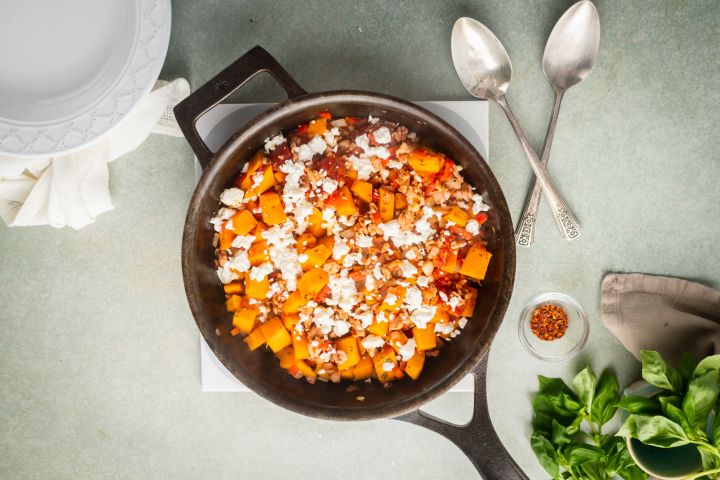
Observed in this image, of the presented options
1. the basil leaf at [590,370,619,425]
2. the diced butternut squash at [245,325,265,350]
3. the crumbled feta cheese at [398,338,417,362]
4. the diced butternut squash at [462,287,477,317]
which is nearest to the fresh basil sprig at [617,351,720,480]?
the basil leaf at [590,370,619,425]

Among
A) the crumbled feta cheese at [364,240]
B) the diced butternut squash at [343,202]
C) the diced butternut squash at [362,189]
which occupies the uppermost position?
the diced butternut squash at [362,189]

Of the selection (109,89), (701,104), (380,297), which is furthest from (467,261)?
(109,89)

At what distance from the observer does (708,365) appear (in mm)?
1463

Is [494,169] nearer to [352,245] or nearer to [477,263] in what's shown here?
[477,263]

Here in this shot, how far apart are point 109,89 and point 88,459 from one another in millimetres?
1246

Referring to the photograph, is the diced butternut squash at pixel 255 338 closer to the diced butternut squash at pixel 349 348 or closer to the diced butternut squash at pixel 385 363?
the diced butternut squash at pixel 349 348

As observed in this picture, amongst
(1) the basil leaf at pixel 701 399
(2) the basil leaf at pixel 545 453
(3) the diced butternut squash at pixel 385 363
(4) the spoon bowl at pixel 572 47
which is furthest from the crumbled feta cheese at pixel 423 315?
(4) the spoon bowl at pixel 572 47

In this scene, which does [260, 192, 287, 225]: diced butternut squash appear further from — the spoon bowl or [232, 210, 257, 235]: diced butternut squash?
the spoon bowl

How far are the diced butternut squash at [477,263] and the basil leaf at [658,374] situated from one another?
0.51 m

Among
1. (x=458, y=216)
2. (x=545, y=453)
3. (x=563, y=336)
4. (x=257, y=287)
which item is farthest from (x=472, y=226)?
(x=545, y=453)

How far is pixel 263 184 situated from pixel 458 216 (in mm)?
560

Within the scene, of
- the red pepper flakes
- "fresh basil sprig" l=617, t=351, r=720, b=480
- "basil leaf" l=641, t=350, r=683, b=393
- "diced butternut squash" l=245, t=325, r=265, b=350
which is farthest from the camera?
the red pepper flakes

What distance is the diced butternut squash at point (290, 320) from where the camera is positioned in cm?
159

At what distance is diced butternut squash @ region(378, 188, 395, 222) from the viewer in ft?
5.12
